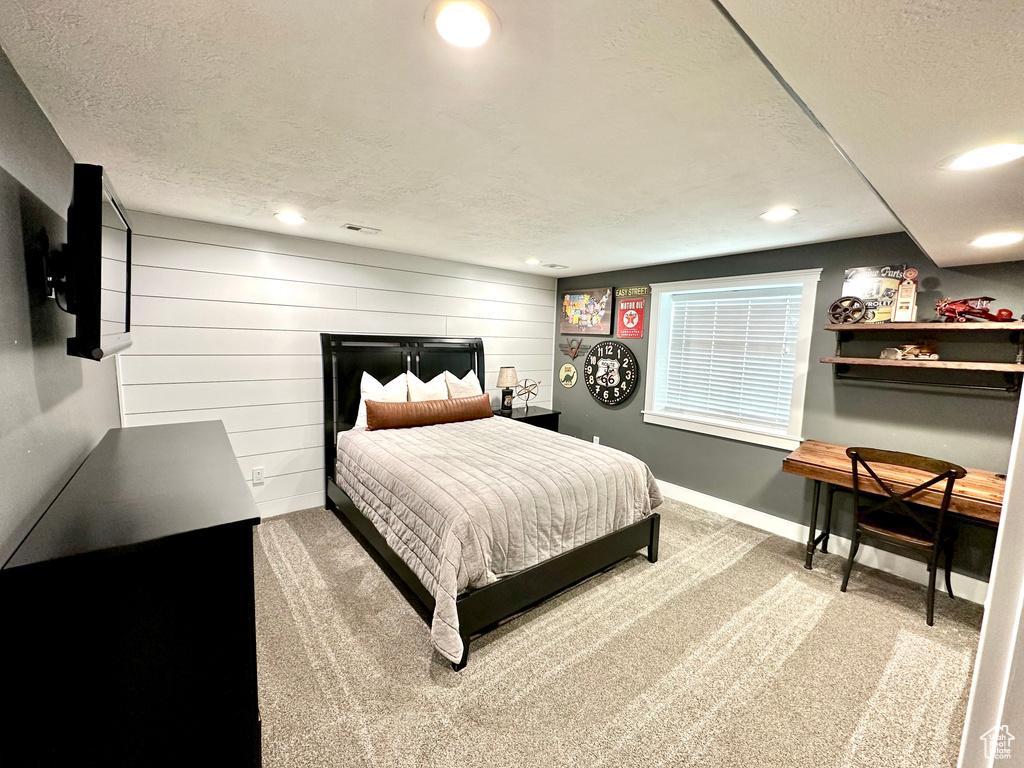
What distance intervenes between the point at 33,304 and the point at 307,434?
2.51 m

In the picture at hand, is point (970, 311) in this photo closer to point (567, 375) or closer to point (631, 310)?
point (631, 310)

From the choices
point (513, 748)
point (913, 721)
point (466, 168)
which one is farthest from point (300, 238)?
point (913, 721)

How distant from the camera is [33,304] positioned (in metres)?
1.21

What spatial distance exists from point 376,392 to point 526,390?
1.90m

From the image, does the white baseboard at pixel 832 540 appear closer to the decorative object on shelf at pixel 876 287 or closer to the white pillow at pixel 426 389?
the decorative object on shelf at pixel 876 287

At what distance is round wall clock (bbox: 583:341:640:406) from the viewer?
4.45m

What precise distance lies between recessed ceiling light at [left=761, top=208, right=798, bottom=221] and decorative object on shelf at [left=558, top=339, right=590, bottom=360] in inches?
101

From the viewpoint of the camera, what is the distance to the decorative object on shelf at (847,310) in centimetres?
288

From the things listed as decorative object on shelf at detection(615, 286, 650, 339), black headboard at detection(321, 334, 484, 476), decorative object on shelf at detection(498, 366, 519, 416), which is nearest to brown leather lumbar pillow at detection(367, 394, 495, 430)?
black headboard at detection(321, 334, 484, 476)

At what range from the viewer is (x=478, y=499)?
2168 millimetres

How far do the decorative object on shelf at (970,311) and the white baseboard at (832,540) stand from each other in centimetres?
158

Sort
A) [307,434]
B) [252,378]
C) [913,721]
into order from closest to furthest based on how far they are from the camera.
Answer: [913,721] < [252,378] < [307,434]

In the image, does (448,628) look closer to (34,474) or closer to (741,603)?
(34,474)

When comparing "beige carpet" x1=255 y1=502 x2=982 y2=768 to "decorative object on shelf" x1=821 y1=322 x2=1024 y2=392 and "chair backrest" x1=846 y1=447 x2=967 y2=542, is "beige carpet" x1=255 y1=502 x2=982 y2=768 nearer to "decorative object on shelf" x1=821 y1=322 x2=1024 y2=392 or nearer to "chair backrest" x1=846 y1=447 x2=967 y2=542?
"chair backrest" x1=846 y1=447 x2=967 y2=542
